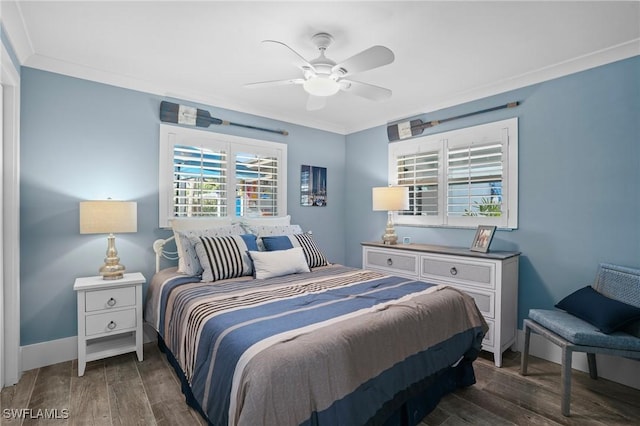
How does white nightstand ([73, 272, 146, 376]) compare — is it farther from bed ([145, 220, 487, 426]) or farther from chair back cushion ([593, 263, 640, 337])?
chair back cushion ([593, 263, 640, 337])

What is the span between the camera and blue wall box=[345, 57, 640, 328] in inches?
96.7

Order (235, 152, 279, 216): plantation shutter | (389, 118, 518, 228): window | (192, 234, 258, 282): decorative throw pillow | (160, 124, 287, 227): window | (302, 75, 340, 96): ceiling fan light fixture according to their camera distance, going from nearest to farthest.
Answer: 1. (302, 75, 340, 96): ceiling fan light fixture
2. (192, 234, 258, 282): decorative throw pillow
3. (389, 118, 518, 228): window
4. (160, 124, 287, 227): window
5. (235, 152, 279, 216): plantation shutter

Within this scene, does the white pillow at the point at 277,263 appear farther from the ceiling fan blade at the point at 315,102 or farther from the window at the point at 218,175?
the ceiling fan blade at the point at 315,102

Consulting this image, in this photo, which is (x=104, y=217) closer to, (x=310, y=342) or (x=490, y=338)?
(x=310, y=342)

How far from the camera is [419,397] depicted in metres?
1.92

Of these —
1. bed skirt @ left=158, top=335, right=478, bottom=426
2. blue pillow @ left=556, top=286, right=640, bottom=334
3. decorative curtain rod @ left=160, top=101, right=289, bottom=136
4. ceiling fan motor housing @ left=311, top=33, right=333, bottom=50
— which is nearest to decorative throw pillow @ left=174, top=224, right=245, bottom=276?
bed skirt @ left=158, top=335, right=478, bottom=426

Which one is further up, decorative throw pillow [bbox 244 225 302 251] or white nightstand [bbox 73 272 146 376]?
decorative throw pillow [bbox 244 225 302 251]

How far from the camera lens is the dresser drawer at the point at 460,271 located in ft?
9.12

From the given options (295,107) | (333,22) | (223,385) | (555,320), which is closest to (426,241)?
(555,320)

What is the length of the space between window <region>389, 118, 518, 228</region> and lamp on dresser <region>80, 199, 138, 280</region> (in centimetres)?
300

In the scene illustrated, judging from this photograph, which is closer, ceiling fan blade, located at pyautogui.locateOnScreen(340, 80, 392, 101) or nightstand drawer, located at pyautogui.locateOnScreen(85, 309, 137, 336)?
ceiling fan blade, located at pyautogui.locateOnScreen(340, 80, 392, 101)

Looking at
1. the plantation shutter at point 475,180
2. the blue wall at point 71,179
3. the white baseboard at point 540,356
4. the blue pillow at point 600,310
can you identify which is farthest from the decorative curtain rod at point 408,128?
the blue wall at point 71,179

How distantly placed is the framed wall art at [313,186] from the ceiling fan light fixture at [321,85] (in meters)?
2.11

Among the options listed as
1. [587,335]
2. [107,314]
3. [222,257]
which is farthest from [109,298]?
[587,335]
